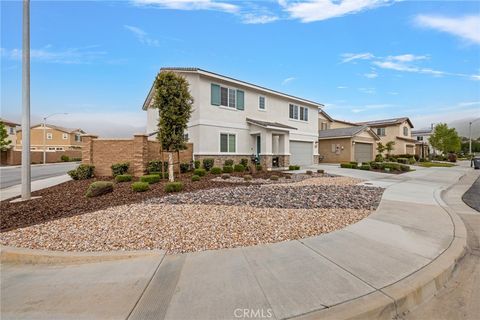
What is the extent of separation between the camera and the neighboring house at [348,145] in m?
27.4

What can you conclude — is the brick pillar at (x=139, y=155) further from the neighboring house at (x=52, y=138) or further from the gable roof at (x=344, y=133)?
the neighboring house at (x=52, y=138)

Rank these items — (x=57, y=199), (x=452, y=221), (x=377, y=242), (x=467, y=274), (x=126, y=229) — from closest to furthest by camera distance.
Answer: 1. (x=467, y=274)
2. (x=377, y=242)
3. (x=126, y=229)
4. (x=452, y=221)
5. (x=57, y=199)

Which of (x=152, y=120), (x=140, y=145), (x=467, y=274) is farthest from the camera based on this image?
(x=152, y=120)

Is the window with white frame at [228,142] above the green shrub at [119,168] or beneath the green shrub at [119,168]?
above

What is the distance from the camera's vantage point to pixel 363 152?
1179 inches

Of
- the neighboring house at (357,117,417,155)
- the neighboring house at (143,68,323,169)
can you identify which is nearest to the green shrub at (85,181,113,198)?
the neighboring house at (143,68,323,169)

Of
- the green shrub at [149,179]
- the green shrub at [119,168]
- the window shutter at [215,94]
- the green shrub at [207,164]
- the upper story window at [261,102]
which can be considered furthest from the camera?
the upper story window at [261,102]

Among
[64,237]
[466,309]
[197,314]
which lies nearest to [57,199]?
[64,237]

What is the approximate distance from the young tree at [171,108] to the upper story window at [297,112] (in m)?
13.8

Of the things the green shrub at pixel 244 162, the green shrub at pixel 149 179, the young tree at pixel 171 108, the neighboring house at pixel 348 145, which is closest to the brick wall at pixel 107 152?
the young tree at pixel 171 108

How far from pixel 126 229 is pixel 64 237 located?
1.06 m

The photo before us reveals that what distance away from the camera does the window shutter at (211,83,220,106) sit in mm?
16688

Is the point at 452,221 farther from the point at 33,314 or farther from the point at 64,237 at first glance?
the point at 64,237

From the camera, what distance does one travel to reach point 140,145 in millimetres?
12570
